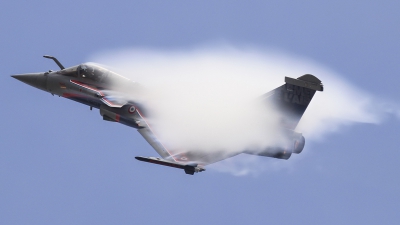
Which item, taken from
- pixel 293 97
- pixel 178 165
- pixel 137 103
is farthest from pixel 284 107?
pixel 137 103

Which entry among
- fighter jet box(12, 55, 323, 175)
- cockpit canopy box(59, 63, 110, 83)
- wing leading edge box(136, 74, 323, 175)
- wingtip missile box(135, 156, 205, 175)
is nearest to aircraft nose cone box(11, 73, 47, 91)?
fighter jet box(12, 55, 323, 175)

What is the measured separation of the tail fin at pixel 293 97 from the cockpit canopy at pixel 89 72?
6640 mm

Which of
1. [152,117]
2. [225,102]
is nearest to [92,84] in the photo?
[152,117]

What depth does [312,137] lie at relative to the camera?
41969mm

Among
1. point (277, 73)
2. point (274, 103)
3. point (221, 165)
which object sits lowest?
point (221, 165)

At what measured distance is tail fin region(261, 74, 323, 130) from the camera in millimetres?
38812

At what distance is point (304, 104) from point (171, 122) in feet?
17.8

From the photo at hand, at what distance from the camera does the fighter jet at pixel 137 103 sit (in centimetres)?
3909

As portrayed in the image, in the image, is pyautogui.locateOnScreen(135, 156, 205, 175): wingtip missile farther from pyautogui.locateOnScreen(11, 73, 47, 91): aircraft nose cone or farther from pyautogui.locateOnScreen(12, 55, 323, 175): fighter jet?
pyautogui.locateOnScreen(11, 73, 47, 91): aircraft nose cone

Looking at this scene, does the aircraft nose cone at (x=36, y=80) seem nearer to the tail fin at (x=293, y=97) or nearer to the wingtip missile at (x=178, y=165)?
the wingtip missile at (x=178, y=165)

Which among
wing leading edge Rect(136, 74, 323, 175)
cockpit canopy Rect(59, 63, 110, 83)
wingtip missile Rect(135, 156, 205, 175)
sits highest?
cockpit canopy Rect(59, 63, 110, 83)

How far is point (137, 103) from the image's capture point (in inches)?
1624

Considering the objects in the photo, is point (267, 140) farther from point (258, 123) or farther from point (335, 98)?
point (335, 98)

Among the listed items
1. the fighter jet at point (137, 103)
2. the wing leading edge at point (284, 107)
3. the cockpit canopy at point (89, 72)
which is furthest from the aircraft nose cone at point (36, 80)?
the wing leading edge at point (284, 107)
